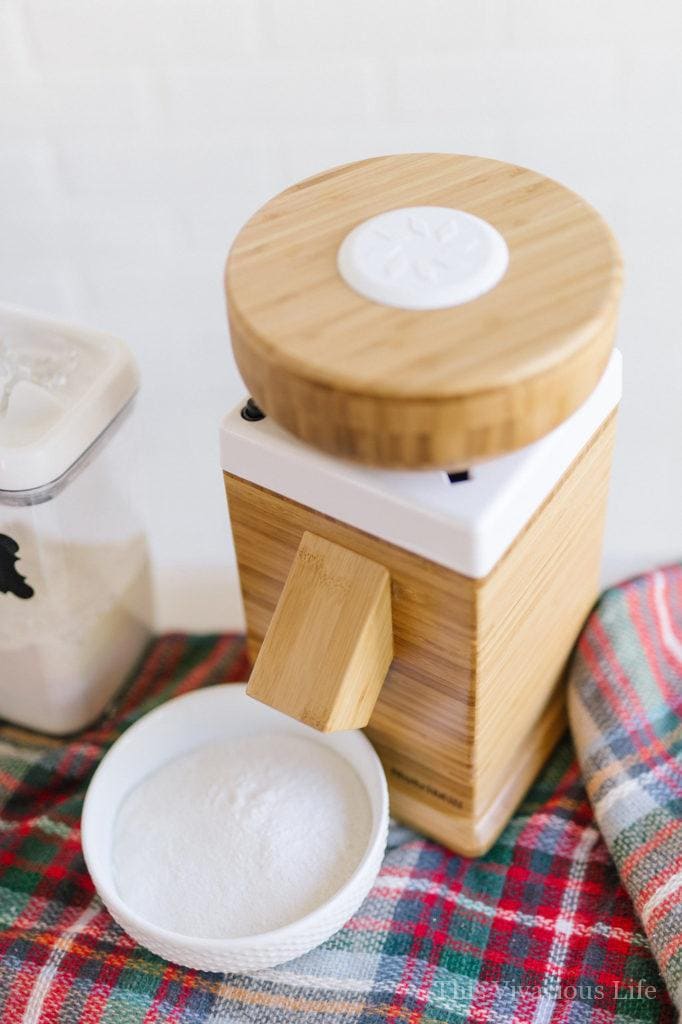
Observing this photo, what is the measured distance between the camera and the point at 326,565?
0.62 metres

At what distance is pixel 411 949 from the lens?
2.33 ft

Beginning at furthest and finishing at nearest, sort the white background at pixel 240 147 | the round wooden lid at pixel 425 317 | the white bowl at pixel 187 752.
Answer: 1. the white background at pixel 240 147
2. the white bowl at pixel 187 752
3. the round wooden lid at pixel 425 317

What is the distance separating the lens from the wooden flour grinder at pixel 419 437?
0.53 meters

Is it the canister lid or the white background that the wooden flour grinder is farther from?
the white background

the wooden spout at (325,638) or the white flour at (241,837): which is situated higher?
the wooden spout at (325,638)

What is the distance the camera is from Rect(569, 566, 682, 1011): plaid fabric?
0.69 metres

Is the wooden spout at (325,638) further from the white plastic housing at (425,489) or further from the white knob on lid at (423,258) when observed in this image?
the white knob on lid at (423,258)

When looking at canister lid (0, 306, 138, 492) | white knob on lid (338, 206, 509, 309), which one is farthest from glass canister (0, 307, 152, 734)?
white knob on lid (338, 206, 509, 309)

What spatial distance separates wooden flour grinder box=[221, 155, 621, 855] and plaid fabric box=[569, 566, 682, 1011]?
3.4 inches

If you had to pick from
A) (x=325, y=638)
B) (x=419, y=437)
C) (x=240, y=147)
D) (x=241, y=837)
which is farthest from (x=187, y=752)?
(x=240, y=147)

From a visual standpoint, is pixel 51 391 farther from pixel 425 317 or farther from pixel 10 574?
pixel 425 317

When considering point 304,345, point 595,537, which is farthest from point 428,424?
point 595,537

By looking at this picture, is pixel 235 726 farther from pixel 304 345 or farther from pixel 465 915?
pixel 304 345

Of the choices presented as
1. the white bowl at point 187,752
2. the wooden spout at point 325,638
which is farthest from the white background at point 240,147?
the wooden spout at point 325,638
